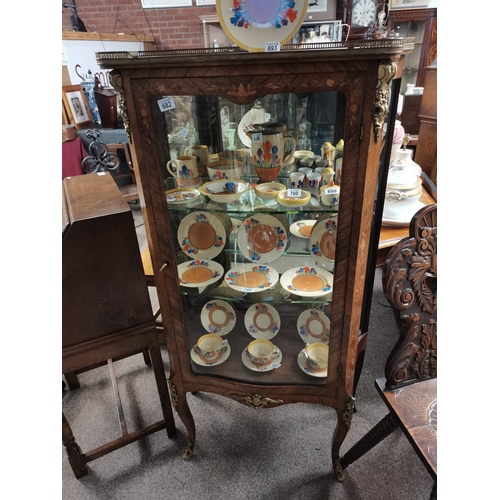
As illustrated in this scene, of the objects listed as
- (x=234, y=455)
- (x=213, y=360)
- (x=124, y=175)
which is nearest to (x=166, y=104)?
(x=213, y=360)

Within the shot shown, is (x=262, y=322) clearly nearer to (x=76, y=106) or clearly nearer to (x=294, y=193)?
(x=294, y=193)

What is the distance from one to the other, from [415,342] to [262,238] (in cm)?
55

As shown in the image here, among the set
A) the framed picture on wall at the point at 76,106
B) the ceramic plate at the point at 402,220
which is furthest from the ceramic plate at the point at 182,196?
the framed picture on wall at the point at 76,106

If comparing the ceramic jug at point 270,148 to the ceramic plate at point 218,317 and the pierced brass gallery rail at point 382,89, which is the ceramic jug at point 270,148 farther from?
the ceramic plate at point 218,317

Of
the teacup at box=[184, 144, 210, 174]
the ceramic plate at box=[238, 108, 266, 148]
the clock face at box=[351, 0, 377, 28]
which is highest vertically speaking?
the clock face at box=[351, 0, 377, 28]

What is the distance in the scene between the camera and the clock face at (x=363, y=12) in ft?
11.3

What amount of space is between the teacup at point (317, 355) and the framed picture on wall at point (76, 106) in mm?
3006

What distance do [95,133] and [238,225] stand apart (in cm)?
252

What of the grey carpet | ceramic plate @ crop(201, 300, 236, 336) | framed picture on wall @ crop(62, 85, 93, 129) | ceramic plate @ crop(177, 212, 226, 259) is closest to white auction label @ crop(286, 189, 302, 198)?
ceramic plate @ crop(177, 212, 226, 259)

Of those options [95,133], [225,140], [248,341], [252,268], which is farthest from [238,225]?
[95,133]

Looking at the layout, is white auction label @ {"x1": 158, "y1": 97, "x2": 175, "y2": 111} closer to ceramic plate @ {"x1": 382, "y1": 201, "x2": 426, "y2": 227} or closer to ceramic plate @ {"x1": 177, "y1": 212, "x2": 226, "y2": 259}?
ceramic plate @ {"x1": 177, "y1": 212, "x2": 226, "y2": 259}

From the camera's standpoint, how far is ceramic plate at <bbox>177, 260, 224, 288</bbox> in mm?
1127

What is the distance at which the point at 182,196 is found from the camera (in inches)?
40.6

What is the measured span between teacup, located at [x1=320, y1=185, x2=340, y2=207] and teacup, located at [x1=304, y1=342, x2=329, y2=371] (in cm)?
49
